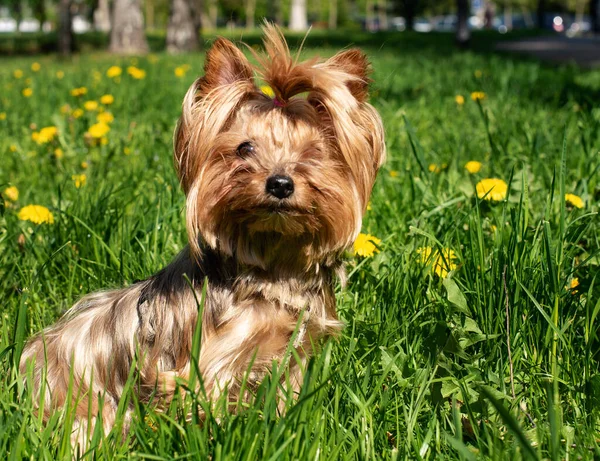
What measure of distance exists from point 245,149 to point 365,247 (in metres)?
0.95

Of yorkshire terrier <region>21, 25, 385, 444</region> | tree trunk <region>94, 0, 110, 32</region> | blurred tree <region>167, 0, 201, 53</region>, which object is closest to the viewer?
yorkshire terrier <region>21, 25, 385, 444</region>

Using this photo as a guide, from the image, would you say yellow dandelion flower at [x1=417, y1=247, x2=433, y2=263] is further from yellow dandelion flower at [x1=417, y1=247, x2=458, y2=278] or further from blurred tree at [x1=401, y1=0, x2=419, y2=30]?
blurred tree at [x1=401, y1=0, x2=419, y2=30]

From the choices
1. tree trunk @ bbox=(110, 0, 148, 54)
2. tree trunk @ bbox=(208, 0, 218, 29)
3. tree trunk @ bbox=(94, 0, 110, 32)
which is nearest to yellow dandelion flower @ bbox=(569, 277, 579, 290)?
tree trunk @ bbox=(110, 0, 148, 54)

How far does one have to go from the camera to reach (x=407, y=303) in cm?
286

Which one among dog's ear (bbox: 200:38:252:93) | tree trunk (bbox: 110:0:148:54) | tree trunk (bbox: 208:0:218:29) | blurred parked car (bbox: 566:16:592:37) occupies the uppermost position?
tree trunk (bbox: 208:0:218:29)

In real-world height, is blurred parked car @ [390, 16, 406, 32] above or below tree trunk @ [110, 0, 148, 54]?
above

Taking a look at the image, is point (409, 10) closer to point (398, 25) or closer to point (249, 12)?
point (249, 12)

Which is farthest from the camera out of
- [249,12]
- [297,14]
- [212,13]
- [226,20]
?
[212,13]

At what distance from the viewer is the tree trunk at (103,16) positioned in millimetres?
54963

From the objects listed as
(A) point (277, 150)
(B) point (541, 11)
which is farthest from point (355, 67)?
(B) point (541, 11)

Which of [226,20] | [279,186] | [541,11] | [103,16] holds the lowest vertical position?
[279,186]

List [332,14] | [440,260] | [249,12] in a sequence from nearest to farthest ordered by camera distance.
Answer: [440,260]
[249,12]
[332,14]

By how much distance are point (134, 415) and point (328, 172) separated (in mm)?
996

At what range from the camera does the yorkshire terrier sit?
241 cm
